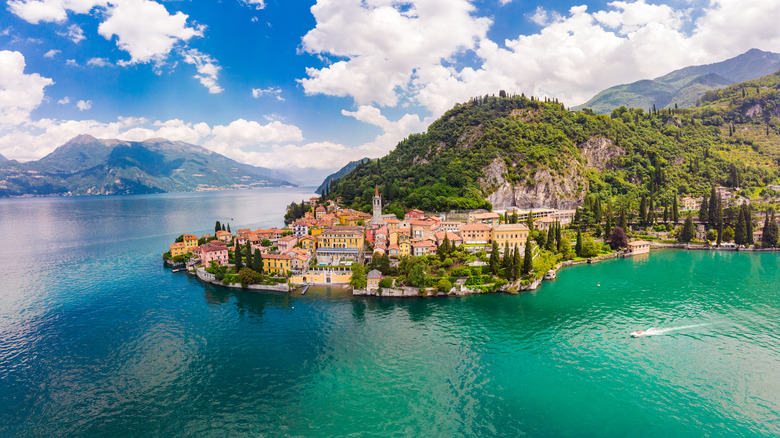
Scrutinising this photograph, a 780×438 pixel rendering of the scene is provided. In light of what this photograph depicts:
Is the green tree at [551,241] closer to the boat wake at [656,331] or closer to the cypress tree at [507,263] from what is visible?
the cypress tree at [507,263]

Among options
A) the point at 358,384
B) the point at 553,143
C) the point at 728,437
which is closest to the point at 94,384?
the point at 358,384

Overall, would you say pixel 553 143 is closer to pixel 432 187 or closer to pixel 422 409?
pixel 432 187

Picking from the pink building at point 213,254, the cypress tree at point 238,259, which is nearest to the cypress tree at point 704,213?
the cypress tree at point 238,259

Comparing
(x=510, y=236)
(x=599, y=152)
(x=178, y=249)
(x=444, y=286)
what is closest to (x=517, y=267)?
(x=444, y=286)

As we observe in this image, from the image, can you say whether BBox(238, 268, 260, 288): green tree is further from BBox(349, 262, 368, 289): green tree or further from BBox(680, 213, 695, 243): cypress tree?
BBox(680, 213, 695, 243): cypress tree

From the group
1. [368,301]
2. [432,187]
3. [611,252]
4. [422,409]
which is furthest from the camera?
[432,187]

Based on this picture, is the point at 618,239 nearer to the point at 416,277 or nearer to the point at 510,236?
the point at 510,236
